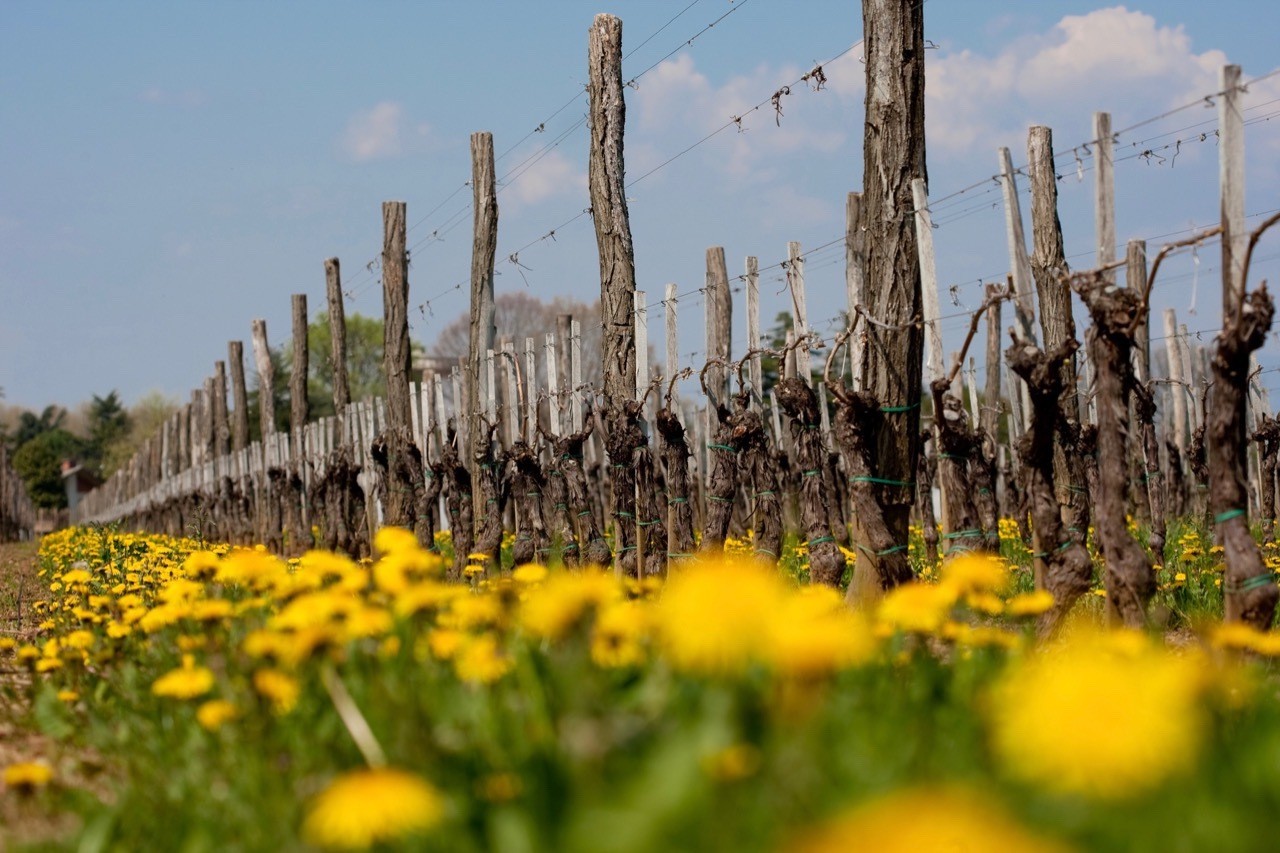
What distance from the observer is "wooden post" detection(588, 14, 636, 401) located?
13.0m

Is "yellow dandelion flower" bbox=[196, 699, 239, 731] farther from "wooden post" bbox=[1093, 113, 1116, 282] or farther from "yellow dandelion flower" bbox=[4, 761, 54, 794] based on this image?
"wooden post" bbox=[1093, 113, 1116, 282]

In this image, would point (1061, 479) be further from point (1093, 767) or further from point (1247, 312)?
point (1093, 767)

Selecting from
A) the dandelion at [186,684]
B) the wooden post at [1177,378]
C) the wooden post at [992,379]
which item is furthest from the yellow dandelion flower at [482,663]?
the wooden post at [1177,378]

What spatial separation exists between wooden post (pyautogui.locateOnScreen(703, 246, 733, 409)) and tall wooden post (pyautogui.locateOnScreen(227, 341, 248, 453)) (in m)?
20.3

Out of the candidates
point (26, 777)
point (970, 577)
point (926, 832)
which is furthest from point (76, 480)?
point (926, 832)

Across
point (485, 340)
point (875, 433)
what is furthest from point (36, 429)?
point (875, 433)

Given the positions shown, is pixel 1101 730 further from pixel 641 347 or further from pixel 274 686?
pixel 641 347

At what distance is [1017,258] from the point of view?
8312 millimetres

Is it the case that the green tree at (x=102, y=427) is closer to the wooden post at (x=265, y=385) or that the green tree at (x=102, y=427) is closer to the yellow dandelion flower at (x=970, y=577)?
the wooden post at (x=265, y=385)

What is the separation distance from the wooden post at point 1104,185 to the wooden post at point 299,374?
19540mm

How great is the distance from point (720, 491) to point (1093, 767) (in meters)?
9.28

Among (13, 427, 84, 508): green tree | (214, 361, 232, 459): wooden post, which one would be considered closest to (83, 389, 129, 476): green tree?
(13, 427, 84, 508): green tree

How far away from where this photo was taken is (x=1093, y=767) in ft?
6.31

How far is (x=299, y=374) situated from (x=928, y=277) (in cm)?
2065
